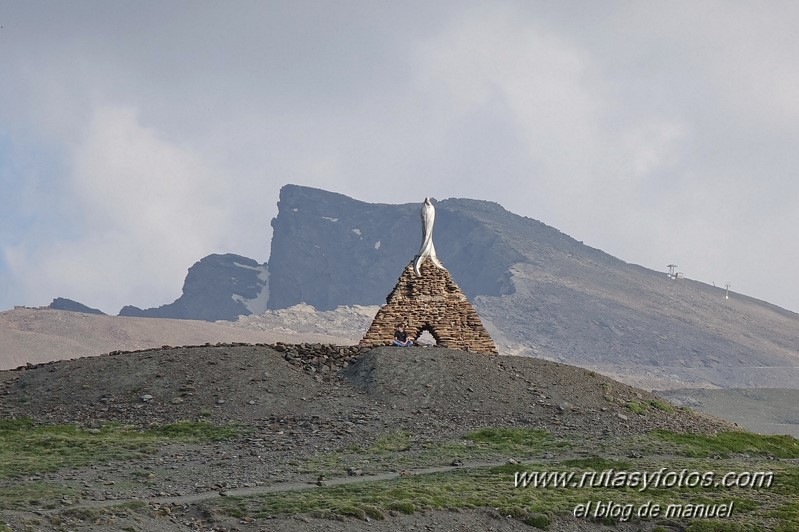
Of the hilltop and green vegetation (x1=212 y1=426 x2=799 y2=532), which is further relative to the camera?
the hilltop

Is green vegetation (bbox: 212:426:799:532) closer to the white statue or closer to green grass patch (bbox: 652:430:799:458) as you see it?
green grass patch (bbox: 652:430:799:458)

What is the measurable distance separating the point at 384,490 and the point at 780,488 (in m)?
9.17

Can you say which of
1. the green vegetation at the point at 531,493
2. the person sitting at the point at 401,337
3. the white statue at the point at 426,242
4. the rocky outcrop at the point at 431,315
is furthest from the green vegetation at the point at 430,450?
the white statue at the point at 426,242

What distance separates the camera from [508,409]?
30609mm

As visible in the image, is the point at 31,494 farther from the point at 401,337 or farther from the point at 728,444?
the point at 401,337

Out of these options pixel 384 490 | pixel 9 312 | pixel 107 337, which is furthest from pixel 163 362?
pixel 9 312

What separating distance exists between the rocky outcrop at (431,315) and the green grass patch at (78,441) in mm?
10769

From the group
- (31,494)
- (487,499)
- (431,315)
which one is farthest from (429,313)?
(31,494)

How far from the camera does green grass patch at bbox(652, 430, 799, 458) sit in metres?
28.5

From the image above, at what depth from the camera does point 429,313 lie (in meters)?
37.8

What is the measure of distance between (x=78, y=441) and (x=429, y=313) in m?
15.0

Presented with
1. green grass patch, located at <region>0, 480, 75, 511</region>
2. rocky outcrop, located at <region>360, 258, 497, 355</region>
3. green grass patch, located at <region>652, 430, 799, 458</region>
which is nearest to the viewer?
green grass patch, located at <region>0, 480, 75, 511</region>

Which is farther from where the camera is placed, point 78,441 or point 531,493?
point 78,441

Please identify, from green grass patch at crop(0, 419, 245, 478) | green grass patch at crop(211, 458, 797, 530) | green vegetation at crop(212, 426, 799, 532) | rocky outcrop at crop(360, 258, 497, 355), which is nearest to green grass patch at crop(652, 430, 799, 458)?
green vegetation at crop(212, 426, 799, 532)
